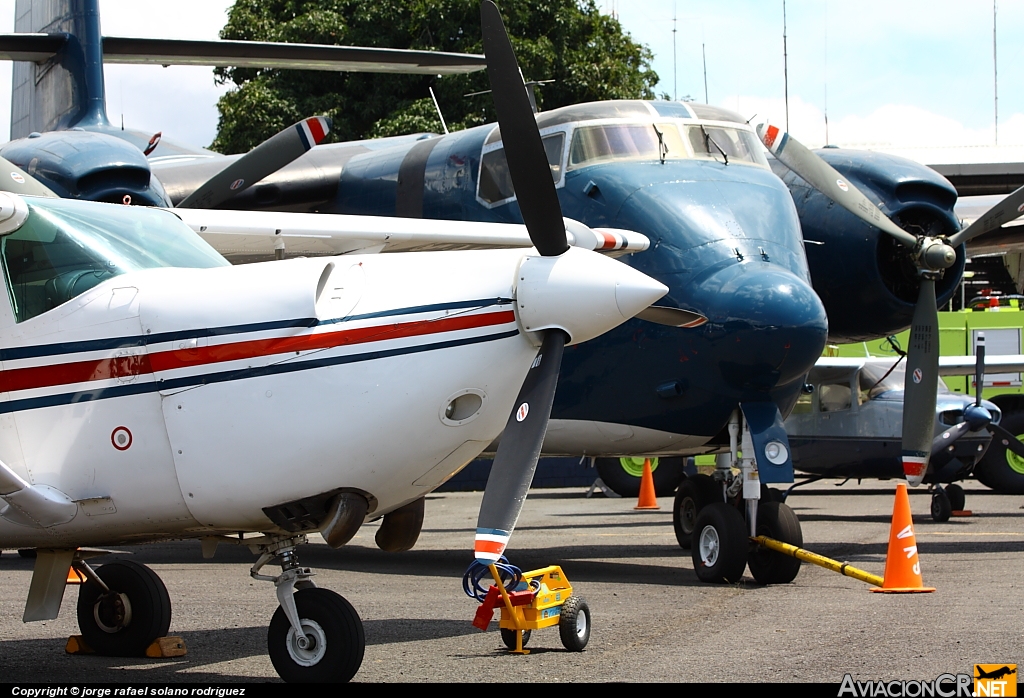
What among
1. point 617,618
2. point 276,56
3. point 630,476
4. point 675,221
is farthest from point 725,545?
point 630,476

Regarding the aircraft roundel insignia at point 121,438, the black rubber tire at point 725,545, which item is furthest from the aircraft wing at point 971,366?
the aircraft roundel insignia at point 121,438

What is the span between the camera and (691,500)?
39.2 ft

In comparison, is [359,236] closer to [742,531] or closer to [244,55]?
[742,531]

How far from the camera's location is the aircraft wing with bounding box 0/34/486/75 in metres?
12.2

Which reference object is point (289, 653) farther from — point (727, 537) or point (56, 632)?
point (727, 537)

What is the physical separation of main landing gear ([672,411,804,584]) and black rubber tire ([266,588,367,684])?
480 cm

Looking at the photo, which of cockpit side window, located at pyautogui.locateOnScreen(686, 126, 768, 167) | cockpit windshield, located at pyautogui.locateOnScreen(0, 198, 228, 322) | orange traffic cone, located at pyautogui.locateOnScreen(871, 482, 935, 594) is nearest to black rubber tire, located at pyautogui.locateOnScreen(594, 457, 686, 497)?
cockpit side window, located at pyautogui.locateOnScreen(686, 126, 768, 167)

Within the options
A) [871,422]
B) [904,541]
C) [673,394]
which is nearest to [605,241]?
[673,394]

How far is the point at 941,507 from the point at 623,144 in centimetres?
780

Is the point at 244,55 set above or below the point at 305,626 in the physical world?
above

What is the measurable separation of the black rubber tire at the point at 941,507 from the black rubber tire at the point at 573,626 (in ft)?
33.1

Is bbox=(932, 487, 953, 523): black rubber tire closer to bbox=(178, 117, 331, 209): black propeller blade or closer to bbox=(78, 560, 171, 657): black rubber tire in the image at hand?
bbox=(178, 117, 331, 209): black propeller blade

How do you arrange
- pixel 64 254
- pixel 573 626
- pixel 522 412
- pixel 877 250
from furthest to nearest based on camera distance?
1. pixel 877 250
2. pixel 573 626
3. pixel 64 254
4. pixel 522 412

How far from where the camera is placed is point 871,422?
16.4m
